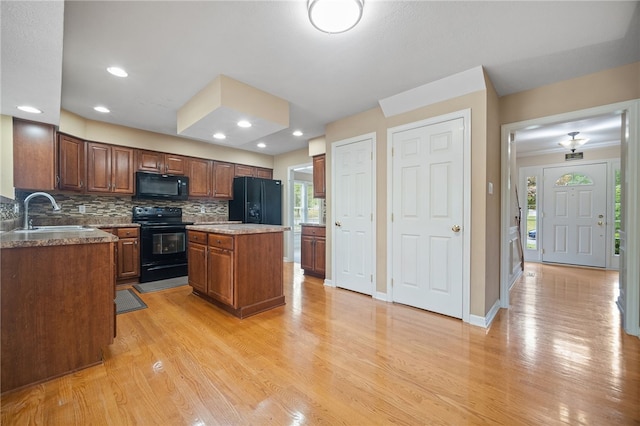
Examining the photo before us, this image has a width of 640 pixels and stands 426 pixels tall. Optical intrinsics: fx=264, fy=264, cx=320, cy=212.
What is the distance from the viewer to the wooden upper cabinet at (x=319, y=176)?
181 inches

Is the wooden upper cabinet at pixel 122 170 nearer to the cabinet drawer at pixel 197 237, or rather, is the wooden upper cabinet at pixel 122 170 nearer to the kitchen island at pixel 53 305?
the cabinet drawer at pixel 197 237

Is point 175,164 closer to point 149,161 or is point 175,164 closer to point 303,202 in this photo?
point 149,161

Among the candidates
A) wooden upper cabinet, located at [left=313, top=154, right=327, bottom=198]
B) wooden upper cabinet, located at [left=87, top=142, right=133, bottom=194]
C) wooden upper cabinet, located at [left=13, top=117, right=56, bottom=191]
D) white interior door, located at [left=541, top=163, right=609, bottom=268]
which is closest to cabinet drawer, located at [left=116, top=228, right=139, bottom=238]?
wooden upper cabinet, located at [left=87, top=142, right=133, bottom=194]

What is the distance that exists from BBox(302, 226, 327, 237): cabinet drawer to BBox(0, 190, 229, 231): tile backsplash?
6.80 feet

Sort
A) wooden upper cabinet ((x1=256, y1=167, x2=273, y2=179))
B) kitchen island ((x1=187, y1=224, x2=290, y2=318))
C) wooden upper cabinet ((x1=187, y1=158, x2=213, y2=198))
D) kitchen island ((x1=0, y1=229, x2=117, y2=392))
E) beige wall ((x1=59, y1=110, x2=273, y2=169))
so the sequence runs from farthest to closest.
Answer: wooden upper cabinet ((x1=256, y1=167, x2=273, y2=179))
wooden upper cabinet ((x1=187, y1=158, x2=213, y2=198))
beige wall ((x1=59, y1=110, x2=273, y2=169))
kitchen island ((x1=187, y1=224, x2=290, y2=318))
kitchen island ((x1=0, y1=229, x2=117, y2=392))

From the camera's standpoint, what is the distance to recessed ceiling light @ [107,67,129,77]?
95.2 inches

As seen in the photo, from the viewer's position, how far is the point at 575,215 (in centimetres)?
518

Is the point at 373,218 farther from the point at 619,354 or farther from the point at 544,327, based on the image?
the point at 619,354

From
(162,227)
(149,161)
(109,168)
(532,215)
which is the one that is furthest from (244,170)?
(532,215)

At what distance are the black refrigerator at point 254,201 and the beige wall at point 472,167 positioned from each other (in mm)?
2269

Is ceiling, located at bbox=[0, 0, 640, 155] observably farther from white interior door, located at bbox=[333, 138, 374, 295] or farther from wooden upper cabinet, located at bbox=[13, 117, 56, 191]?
white interior door, located at bbox=[333, 138, 374, 295]

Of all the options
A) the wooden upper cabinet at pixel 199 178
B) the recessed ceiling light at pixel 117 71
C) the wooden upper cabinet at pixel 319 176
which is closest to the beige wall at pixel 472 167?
the wooden upper cabinet at pixel 319 176

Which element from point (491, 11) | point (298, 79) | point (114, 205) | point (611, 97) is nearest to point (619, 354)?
point (611, 97)

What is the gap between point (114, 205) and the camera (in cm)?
418
